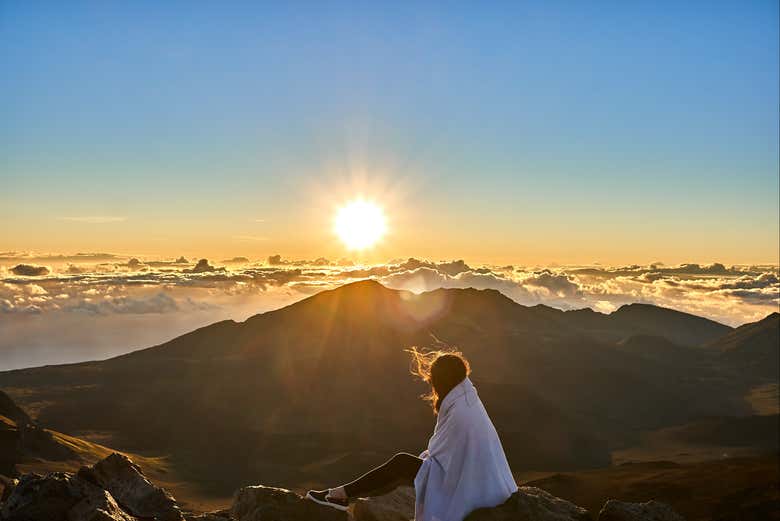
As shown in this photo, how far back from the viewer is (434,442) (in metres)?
8.12

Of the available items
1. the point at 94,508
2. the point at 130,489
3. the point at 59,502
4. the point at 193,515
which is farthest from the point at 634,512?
the point at 130,489

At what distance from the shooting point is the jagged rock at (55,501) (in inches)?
340

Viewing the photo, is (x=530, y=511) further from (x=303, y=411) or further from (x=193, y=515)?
(x=303, y=411)

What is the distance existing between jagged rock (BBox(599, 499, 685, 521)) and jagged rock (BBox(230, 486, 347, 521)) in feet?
15.1

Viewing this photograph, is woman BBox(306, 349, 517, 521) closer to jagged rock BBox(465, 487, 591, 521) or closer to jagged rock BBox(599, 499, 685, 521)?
jagged rock BBox(465, 487, 591, 521)

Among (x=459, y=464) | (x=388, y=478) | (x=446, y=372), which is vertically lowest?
(x=388, y=478)

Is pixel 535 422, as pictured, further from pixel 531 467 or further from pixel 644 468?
pixel 644 468

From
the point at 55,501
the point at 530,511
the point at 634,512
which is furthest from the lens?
the point at 634,512

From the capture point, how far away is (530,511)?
9.10m

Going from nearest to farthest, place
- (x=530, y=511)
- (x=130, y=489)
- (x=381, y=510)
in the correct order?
(x=530, y=511) < (x=381, y=510) < (x=130, y=489)

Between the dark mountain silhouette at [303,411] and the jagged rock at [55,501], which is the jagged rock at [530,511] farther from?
the dark mountain silhouette at [303,411]

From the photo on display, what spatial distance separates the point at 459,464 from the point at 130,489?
843 centimetres

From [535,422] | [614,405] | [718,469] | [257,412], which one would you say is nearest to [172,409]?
[257,412]

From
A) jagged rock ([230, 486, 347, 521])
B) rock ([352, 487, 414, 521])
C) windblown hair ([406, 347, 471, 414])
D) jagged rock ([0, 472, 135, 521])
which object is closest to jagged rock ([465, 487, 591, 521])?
windblown hair ([406, 347, 471, 414])
